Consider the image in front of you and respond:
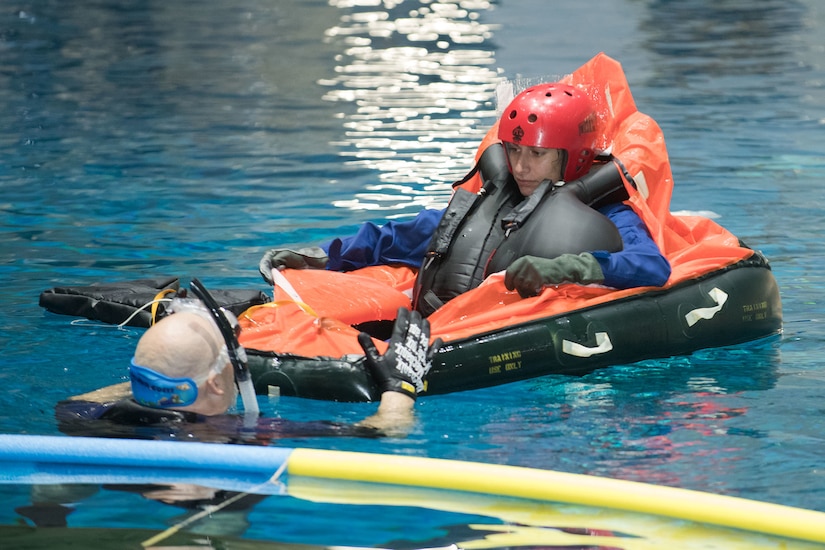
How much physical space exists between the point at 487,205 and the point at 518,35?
14.7 meters

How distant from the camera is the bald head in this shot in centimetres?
391

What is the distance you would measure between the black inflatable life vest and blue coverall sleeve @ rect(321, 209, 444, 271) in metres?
0.44

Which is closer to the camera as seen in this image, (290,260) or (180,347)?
(180,347)

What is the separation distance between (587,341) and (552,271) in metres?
0.35

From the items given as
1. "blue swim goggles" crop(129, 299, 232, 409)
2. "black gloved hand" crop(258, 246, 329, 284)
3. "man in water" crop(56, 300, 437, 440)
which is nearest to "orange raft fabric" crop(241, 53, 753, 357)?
"black gloved hand" crop(258, 246, 329, 284)

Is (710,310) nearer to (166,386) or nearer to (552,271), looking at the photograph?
(552,271)

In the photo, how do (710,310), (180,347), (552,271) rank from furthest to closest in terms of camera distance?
(710,310)
(552,271)
(180,347)

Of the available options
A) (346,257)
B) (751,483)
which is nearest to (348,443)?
(751,483)

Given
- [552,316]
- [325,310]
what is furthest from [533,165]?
[325,310]

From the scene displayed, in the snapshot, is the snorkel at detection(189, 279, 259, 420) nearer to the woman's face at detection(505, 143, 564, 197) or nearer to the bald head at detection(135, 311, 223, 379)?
the bald head at detection(135, 311, 223, 379)

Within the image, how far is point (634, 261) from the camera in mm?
5465

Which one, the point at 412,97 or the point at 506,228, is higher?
the point at 506,228

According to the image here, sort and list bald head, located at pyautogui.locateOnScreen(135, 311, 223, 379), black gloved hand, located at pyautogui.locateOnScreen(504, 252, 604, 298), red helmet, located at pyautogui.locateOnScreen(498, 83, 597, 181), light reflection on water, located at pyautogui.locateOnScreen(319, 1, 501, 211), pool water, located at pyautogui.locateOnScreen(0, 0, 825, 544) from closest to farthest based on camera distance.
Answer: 1. bald head, located at pyautogui.locateOnScreen(135, 311, 223, 379)
2. pool water, located at pyautogui.locateOnScreen(0, 0, 825, 544)
3. black gloved hand, located at pyautogui.locateOnScreen(504, 252, 604, 298)
4. red helmet, located at pyautogui.locateOnScreen(498, 83, 597, 181)
5. light reflection on water, located at pyautogui.locateOnScreen(319, 1, 501, 211)

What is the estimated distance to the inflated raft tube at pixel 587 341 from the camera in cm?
505
